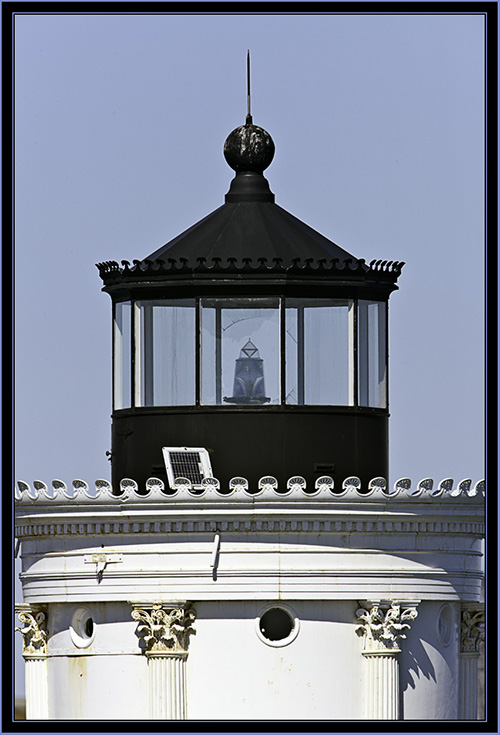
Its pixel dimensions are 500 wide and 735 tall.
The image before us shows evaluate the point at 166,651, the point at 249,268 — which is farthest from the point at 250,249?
the point at 166,651

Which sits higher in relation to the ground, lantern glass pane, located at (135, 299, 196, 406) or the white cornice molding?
lantern glass pane, located at (135, 299, 196, 406)

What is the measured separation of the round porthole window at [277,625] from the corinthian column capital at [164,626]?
1012mm

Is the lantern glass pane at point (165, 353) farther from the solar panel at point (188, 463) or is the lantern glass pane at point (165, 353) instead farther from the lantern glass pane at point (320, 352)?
the lantern glass pane at point (320, 352)

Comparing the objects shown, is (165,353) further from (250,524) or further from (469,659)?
(469,659)

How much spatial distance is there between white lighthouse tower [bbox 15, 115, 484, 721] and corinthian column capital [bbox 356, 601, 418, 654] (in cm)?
3

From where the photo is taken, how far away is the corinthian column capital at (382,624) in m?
73.8

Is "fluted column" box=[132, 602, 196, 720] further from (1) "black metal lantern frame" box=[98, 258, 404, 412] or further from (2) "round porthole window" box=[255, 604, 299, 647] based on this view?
(1) "black metal lantern frame" box=[98, 258, 404, 412]

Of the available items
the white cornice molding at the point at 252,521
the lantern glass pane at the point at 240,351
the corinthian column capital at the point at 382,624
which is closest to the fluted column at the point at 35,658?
the white cornice molding at the point at 252,521

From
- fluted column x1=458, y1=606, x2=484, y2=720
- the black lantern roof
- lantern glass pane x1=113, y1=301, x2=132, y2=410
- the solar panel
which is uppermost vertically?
the black lantern roof

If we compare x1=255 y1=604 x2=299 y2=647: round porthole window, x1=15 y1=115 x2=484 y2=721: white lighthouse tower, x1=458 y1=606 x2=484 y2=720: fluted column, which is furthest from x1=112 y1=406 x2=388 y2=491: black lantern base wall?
x1=458 y1=606 x2=484 y2=720: fluted column

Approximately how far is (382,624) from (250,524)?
2473mm

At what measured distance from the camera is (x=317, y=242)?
7512cm

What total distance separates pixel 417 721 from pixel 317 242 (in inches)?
285

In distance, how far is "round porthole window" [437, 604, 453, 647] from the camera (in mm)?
74750
